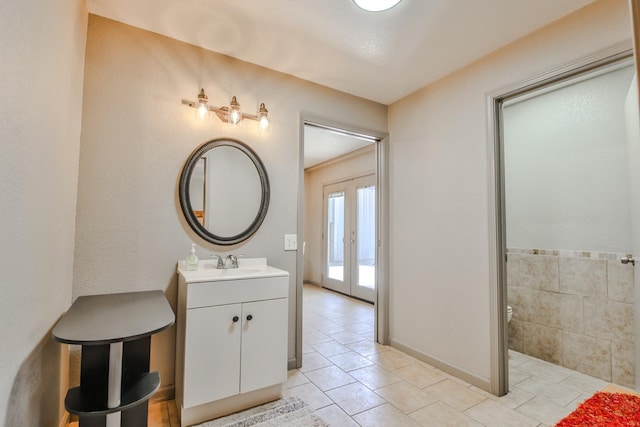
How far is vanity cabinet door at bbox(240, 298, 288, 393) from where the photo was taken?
6.20 ft

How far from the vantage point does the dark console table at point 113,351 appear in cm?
117

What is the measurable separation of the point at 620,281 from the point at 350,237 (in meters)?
3.53

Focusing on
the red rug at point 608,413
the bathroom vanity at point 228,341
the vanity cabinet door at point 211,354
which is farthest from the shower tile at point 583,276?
the vanity cabinet door at point 211,354

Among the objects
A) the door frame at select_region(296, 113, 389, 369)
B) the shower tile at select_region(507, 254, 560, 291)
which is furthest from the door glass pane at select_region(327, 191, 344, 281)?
the shower tile at select_region(507, 254, 560, 291)

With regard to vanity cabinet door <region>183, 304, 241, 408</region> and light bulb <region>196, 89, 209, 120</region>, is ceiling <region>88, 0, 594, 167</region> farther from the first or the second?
vanity cabinet door <region>183, 304, 241, 408</region>

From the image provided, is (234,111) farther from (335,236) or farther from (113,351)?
(335,236)

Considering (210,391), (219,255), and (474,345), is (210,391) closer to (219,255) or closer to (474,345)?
(219,255)

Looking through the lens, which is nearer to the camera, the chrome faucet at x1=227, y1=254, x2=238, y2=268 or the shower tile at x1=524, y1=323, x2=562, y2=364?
the chrome faucet at x1=227, y1=254, x2=238, y2=268

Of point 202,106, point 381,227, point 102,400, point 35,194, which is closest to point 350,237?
point 381,227

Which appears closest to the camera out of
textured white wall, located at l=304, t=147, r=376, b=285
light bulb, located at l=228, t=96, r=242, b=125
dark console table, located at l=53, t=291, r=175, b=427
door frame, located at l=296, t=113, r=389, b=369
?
dark console table, located at l=53, t=291, r=175, b=427

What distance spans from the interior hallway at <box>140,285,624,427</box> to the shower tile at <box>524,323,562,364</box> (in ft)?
0.25

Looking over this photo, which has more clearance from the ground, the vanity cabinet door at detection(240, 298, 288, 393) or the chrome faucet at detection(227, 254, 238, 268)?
the chrome faucet at detection(227, 254, 238, 268)

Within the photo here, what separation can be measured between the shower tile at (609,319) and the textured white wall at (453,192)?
1.05 metres

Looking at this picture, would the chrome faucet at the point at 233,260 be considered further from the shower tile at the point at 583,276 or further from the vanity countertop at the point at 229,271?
the shower tile at the point at 583,276
